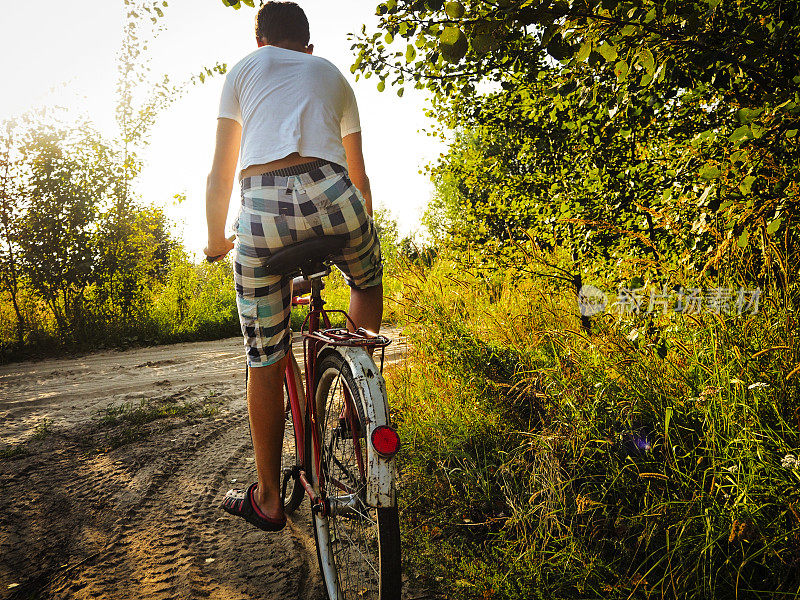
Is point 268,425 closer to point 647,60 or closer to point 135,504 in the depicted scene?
point 135,504

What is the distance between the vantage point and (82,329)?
8.79m

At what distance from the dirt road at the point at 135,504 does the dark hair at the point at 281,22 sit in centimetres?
218

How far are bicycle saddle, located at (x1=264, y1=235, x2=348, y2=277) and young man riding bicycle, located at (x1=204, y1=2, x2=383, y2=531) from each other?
0.11 ft

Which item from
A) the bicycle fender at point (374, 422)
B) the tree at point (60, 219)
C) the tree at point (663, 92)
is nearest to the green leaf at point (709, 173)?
the tree at point (663, 92)

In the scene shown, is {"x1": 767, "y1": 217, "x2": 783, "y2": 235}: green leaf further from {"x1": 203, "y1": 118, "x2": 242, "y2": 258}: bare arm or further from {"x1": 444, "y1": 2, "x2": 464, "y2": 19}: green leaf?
{"x1": 203, "y1": 118, "x2": 242, "y2": 258}: bare arm

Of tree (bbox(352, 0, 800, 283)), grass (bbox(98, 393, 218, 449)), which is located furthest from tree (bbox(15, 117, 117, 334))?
tree (bbox(352, 0, 800, 283))

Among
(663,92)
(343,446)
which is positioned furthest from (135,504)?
(663,92)

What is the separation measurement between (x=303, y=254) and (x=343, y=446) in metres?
0.77

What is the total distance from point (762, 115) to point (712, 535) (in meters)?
1.64

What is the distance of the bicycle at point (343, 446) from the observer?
1.54 metres

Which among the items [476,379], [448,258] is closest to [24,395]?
[448,258]

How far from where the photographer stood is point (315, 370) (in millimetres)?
2064

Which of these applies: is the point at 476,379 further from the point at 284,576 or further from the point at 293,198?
the point at 293,198

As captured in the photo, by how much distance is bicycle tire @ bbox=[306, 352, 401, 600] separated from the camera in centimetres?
178
